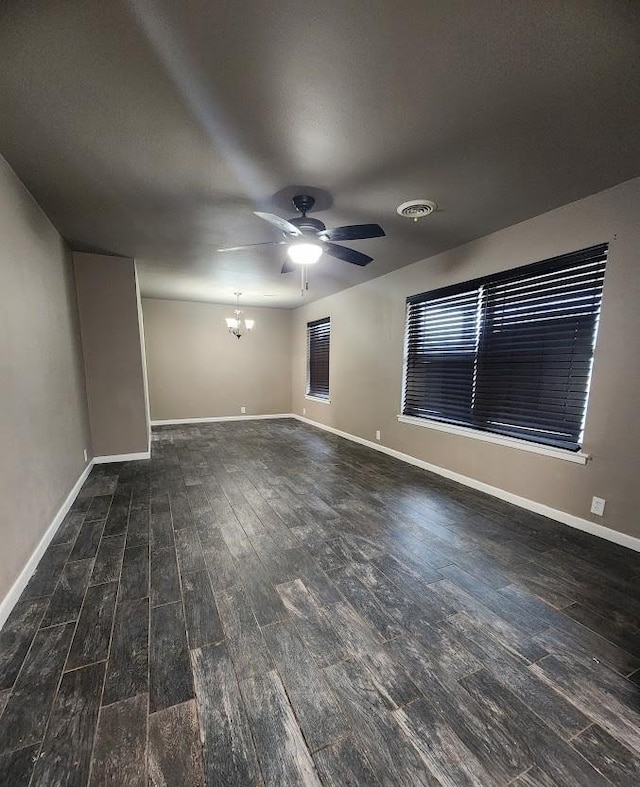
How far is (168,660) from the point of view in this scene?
140 centimetres

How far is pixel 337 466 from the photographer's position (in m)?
4.05

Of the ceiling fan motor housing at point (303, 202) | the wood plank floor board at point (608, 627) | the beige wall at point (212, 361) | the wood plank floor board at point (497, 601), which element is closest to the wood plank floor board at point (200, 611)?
the wood plank floor board at point (497, 601)

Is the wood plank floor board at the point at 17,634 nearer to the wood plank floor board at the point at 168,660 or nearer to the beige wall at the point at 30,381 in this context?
the beige wall at the point at 30,381

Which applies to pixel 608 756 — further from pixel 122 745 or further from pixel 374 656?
pixel 122 745

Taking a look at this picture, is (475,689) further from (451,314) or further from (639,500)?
(451,314)

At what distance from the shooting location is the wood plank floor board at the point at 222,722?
101 centimetres

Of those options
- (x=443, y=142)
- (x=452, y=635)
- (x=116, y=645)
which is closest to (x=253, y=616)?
(x=116, y=645)

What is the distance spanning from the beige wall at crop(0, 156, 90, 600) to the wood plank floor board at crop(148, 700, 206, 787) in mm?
1176

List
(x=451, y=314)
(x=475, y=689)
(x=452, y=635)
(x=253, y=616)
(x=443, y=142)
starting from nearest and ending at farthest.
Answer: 1. (x=475, y=689)
2. (x=452, y=635)
3. (x=253, y=616)
4. (x=443, y=142)
5. (x=451, y=314)

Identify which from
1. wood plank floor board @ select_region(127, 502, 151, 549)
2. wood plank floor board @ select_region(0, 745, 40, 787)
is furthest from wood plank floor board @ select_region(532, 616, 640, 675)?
wood plank floor board @ select_region(127, 502, 151, 549)

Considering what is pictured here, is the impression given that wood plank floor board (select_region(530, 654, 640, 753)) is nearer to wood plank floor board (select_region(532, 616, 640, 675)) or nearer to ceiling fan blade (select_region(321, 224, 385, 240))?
wood plank floor board (select_region(532, 616, 640, 675))

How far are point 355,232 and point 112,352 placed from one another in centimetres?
334

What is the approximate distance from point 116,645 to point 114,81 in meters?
2.53

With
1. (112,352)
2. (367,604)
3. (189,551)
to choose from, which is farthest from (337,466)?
(112,352)
